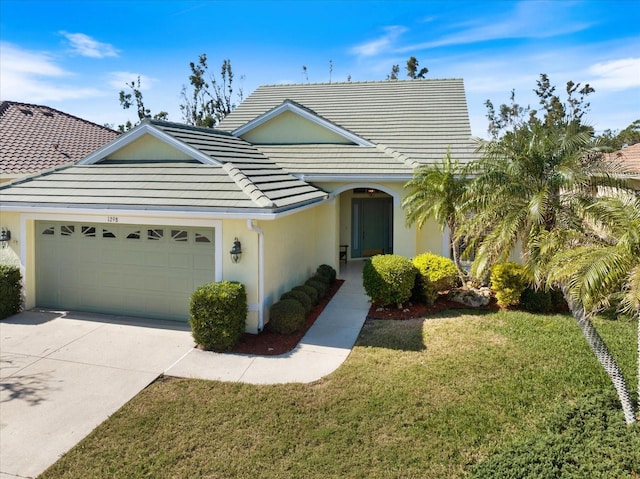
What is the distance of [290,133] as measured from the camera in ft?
53.4

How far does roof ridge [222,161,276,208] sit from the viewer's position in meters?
9.22

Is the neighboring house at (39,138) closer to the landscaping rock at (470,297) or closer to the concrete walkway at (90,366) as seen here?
the concrete walkway at (90,366)

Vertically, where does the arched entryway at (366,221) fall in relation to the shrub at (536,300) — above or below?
above

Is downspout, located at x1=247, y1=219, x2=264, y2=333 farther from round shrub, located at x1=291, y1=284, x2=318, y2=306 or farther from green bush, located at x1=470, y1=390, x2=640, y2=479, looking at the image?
green bush, located at x1=470, y1=390, x2=640, y2=479

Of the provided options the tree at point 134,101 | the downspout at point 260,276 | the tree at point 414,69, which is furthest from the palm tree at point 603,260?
the tree at point 134,101

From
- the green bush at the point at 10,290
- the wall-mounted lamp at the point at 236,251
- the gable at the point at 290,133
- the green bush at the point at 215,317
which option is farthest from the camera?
the gable at the point at 290,133

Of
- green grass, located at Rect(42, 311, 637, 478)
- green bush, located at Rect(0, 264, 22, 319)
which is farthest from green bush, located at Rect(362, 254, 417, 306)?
green bush, located at Rect(0, 264, 22, 319)

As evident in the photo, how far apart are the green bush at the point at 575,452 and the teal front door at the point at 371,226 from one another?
41.1ft

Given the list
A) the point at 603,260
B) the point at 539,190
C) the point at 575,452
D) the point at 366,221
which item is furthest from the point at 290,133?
the point at 575,452

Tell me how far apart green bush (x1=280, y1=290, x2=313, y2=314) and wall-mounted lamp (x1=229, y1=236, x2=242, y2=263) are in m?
1.64

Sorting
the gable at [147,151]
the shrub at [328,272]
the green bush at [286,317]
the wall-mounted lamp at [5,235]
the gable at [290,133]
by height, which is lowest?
the green bush at [286,317]

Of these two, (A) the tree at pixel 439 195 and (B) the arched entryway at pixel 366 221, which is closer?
(A) the tree at pixel 439 195

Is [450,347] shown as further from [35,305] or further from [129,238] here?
[35,305]

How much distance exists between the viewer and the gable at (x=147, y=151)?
12.0 m
